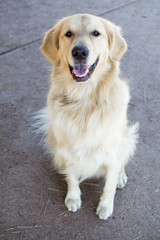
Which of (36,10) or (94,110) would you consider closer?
(94,110)

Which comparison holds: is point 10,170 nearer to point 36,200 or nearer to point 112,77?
point 36,200

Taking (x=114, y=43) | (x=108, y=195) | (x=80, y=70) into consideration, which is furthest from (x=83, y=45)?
(x=108, y=195)

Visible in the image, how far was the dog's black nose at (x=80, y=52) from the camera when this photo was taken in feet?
6.07

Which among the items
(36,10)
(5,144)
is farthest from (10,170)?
(36,10)

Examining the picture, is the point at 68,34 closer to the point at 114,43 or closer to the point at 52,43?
the point at 52,43

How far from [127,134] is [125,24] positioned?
338cm

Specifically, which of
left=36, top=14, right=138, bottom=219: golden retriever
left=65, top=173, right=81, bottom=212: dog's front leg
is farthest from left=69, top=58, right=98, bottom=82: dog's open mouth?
left=65, top=173, right=81, bottom=212: dog's front leg

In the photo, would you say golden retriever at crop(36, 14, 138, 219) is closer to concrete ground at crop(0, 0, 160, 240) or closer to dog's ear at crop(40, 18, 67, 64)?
dog's ear at crop(40, 18, 67, 64)

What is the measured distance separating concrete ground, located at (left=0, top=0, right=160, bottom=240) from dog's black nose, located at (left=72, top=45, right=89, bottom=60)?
136cm

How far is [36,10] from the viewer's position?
555 cm

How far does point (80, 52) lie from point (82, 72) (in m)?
0.17

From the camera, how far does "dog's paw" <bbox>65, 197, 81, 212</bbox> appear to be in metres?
2.31

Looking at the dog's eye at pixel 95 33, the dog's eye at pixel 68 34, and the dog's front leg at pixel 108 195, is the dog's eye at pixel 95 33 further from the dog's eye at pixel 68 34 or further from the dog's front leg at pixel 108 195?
the dog's front leg at pixel 108 195

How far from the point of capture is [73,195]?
92.9 inches
